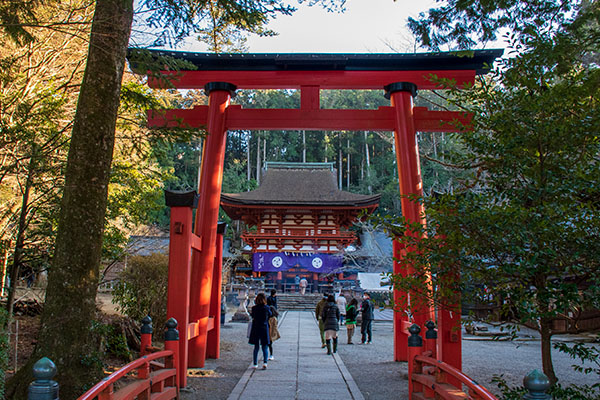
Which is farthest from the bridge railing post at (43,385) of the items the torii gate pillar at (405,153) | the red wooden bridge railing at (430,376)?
the torii gate pillar at (405,153)

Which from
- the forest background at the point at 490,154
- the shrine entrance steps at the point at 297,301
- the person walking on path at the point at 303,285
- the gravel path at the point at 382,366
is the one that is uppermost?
the forest background at the point at 490,154

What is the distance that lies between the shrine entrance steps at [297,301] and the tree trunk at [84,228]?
21.8 m

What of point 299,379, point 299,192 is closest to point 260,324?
point 299,379

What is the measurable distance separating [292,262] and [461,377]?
87.1ft

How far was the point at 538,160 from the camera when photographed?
158 inches

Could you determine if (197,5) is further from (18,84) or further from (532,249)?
(532,249)

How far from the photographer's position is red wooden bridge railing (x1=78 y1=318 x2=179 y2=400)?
134 inches

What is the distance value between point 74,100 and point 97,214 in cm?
531

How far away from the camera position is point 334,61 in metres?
8.45

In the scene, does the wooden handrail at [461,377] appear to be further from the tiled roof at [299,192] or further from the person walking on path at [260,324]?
the tiled roof at [299,192]

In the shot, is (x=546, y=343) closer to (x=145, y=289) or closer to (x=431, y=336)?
(x=431, y=336)

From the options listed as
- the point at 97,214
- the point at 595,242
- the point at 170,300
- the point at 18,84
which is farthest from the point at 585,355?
the point at 18,84

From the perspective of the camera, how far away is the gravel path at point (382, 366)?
21.9 feet

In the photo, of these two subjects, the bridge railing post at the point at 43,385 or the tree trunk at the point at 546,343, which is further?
the tree trunk at the point at 546,343
